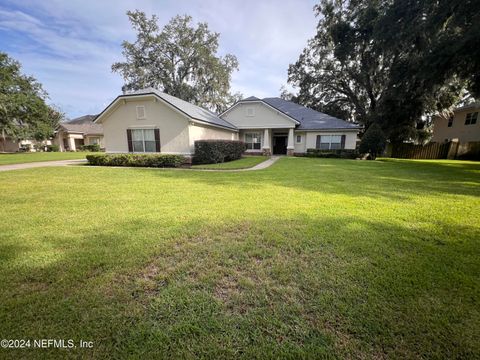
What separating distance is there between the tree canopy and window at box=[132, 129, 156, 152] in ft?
57.9

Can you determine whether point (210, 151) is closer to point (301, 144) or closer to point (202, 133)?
point (202, 133)

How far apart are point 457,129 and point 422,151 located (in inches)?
276

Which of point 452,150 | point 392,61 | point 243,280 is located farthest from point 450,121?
point 243,280

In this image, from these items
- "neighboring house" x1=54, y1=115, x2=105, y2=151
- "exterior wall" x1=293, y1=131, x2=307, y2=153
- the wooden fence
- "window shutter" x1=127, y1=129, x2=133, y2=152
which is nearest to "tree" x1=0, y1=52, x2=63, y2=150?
"neighboring house" x1=54, y1=115, x2=105, y2=151

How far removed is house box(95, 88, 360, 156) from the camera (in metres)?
14.5

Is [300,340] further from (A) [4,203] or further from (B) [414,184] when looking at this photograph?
(B) [414,184]

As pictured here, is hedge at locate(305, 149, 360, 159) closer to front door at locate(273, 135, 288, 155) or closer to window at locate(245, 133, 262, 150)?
front door at locate(273, 135, 288, 155)

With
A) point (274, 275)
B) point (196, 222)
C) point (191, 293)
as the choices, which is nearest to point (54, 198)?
point (196, 222)

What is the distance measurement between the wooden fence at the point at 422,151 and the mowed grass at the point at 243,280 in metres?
19.8

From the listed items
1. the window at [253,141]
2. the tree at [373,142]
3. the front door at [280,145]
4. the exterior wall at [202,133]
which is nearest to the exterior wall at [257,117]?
the window at [253,141]

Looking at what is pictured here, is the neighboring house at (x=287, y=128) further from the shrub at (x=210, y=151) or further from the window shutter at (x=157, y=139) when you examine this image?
the window shutter at (x=157, y=139)

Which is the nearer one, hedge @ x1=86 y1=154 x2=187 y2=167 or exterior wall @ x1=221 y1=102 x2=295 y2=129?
hedge @ x1=86 y1=154 x2=187 y2=167

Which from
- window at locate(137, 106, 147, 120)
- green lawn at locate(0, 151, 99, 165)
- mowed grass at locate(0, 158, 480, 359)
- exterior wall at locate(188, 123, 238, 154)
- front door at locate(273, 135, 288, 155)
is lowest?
mowed grass at locate(0, 158, 480, 359)

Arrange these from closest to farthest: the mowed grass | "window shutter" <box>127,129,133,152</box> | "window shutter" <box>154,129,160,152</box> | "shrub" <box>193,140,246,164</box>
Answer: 1. the mowed grass
2. "shrub" <box>193,140,246,164</box>
3. "window shutter" <box>154,129,160,152</box>
4. "window shutter" <box>127,129,133,152</box>
